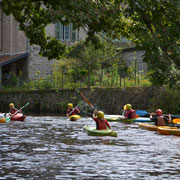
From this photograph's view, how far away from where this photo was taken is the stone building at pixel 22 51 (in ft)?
117

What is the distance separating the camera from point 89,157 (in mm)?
10086

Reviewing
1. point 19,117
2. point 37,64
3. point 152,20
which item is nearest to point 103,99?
point 19,117

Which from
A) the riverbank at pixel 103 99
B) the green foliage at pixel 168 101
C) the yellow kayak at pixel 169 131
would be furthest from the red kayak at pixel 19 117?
the yellow kayak at pixel 169 131

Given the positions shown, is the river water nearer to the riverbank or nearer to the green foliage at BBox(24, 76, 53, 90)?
the riverbank

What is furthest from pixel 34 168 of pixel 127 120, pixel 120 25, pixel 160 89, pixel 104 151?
pixel 160 89

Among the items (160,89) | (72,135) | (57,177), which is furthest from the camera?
(160,89)

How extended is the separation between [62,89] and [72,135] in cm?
1538

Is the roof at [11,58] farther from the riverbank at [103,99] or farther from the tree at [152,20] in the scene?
the tree at [152,20]

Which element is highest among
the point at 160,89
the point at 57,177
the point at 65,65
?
the point at 65,65

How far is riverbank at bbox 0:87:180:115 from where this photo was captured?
23.4 metres

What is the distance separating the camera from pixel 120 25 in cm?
1727

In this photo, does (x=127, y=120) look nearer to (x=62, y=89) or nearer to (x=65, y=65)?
(x=62, y=89)

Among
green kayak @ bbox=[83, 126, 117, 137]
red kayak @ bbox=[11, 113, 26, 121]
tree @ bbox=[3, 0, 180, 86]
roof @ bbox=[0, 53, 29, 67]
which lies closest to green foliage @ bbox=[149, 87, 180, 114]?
red kayak @ bbox=[11, 113, 26, 121]

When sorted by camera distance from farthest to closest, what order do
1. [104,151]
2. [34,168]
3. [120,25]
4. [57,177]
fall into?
[120,25] → [104,151] → [34,168] → [57,177]
